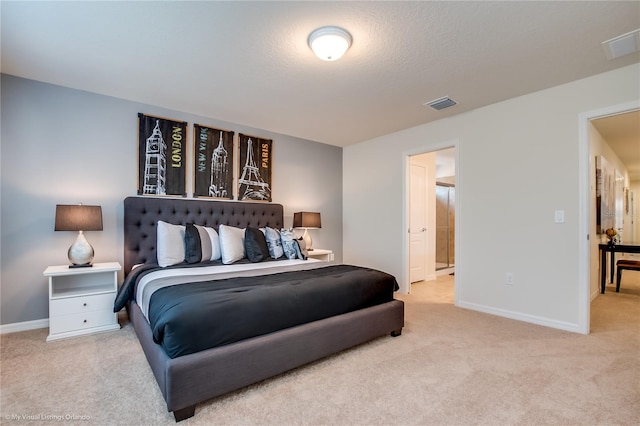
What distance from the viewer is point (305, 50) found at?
2375 mm

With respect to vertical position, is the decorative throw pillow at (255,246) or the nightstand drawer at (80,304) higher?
the decorative throw pillow at (255,246)

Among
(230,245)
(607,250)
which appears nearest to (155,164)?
(230,245)

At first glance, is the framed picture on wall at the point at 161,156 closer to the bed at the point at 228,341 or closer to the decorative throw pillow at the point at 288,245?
the bed at the point at 228,341

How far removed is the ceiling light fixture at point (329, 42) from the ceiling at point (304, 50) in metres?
0.06

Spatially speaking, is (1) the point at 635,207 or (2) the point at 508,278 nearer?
(2) the point at 508,278

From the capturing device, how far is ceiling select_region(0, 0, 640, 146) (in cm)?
196

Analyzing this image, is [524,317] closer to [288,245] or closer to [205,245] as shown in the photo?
[288,245]

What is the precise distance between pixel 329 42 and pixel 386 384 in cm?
240

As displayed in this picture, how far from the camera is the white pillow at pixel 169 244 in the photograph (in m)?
3.09

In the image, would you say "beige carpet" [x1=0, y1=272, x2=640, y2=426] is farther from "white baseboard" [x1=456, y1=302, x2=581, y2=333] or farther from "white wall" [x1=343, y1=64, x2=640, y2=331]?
"white wall" [x1=343, y1=64, x2=640, y2=331]

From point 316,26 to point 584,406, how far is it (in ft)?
9.59

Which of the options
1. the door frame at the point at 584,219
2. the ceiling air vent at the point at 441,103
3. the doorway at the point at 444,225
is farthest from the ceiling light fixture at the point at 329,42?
the doorway at the point at 444,225

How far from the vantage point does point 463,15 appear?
6.51ft

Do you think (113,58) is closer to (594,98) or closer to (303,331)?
(303,331)
